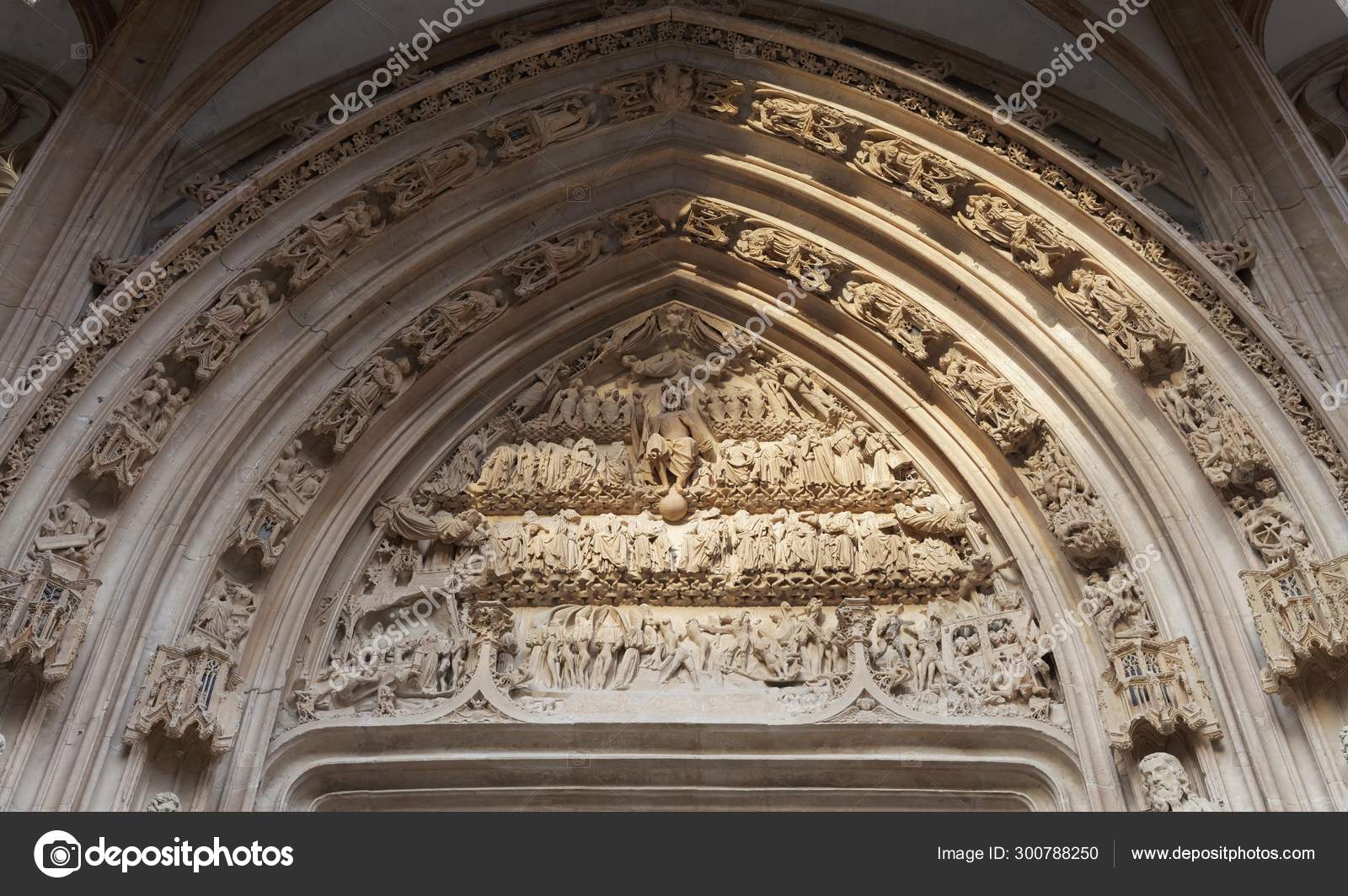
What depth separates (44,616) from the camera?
243 inches

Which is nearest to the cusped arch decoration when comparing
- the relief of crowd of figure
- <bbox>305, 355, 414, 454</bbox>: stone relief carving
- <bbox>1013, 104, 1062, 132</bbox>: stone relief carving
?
<bbox>305, 355, 414, 454</bbox>: stone relief carving

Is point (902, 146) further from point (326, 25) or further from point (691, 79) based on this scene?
point (326, 25)

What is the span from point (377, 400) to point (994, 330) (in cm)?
429

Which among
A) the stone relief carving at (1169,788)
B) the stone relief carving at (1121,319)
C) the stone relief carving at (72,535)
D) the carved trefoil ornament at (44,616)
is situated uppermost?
the stone relief carving at (1121,319)

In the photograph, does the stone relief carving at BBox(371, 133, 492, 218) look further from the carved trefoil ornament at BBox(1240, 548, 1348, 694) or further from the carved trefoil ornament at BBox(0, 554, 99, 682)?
the carved trefoil ornament at BBox(1240, 548, 1348, 694)

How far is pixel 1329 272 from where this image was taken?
7141mm

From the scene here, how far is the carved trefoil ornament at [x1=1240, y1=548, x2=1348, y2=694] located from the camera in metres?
5.92

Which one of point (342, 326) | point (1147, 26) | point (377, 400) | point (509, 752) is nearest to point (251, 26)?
point (342, 326)

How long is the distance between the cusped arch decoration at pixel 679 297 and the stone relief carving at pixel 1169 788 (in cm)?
18

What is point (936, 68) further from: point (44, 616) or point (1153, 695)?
point (44, 616)

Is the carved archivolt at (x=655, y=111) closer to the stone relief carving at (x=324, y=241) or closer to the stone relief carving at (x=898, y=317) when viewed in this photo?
the stone relief carving at (x=324, y=241)

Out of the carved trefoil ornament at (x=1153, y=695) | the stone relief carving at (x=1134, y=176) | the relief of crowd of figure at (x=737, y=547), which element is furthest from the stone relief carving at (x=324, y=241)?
the carved trefoil ornament at (x=1153, y=695)
